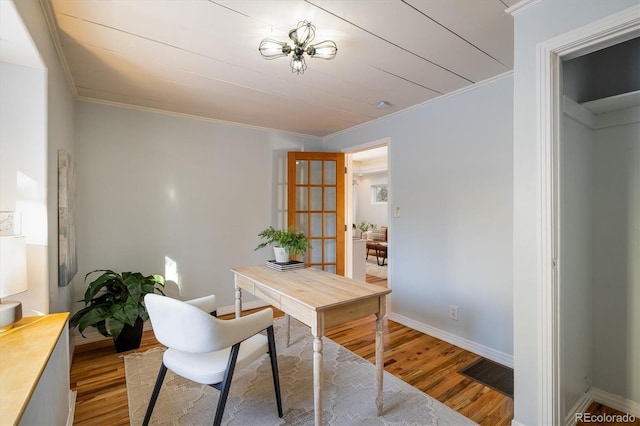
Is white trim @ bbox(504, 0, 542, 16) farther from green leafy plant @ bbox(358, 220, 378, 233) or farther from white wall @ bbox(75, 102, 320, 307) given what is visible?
green leafy plant @ bbox(358, 220, 378, 233)

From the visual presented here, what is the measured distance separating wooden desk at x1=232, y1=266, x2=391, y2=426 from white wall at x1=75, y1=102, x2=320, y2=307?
146 centimetres

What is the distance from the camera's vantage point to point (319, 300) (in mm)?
1641

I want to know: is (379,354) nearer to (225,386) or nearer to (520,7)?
(225,386)

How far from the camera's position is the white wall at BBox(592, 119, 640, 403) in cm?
182

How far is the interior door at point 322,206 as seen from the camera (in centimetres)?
403

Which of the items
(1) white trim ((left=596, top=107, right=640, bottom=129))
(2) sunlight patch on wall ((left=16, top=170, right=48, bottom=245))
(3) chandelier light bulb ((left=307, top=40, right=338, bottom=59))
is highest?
(3) chandelier light bulb ((left=307, top=40, right=338, bottom=59))

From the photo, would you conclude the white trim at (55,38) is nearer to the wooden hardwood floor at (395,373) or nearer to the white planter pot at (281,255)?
the white planter pot at (281,255)

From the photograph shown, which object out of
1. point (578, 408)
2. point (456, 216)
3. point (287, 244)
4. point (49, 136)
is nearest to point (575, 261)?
point (578, 408)

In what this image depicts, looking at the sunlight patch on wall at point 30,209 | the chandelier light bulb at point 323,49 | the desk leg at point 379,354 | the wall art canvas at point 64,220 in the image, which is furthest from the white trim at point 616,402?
the wall art canvas at point 64,220

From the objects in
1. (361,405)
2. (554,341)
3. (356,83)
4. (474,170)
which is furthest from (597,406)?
(356,83)

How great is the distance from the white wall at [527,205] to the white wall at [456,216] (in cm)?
92

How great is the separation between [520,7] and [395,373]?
2.52 metres

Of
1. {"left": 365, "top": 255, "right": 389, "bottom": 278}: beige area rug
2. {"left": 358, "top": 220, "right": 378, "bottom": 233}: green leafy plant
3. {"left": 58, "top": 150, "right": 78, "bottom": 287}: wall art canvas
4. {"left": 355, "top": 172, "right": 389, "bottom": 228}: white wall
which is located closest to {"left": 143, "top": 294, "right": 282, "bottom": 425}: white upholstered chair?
{"left": 58, "top": 150, "right": 78, "bottom": 287}: wall art canvas

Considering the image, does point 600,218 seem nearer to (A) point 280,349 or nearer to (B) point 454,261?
(B) point 454,261
